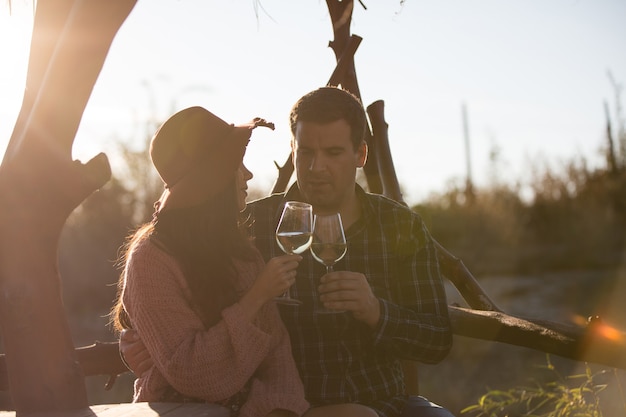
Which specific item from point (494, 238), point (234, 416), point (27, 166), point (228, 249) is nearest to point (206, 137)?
point (228, 249)

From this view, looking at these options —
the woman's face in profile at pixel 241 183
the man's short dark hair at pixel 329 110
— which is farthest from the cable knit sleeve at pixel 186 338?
the man's short dark hair at pixel 329 110

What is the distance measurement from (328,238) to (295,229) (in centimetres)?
17

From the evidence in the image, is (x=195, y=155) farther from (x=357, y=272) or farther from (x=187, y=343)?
(x=357, y=272)

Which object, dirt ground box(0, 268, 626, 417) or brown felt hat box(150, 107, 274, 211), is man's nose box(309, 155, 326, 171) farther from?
dirt ground box(0, 268, 626, 417)

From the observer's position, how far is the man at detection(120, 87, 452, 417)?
3.15 meters

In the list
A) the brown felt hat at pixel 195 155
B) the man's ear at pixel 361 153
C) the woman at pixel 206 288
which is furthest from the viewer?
the man's ear at pixel 361 153

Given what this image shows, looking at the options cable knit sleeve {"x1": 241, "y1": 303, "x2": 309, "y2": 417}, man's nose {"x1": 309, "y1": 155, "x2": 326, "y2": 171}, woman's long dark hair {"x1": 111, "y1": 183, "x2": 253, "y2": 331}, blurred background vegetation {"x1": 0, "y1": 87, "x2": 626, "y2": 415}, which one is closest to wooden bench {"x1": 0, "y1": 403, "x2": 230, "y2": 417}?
cable knit sleeve {"x1": 241, "y1": 303, "x2": 309, "y2": 417}

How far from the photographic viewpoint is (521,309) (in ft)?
45.6

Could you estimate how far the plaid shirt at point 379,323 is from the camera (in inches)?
123

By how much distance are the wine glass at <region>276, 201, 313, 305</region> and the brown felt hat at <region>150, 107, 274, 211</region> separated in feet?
0.90

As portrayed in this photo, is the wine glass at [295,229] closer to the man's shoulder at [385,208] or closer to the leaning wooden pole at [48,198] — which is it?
the leaning wooden pole at [48,198]

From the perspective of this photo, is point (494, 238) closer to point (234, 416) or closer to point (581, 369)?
point (581, 369)

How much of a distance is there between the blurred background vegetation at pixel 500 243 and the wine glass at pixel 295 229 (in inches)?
349

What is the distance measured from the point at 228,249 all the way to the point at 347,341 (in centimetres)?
78
